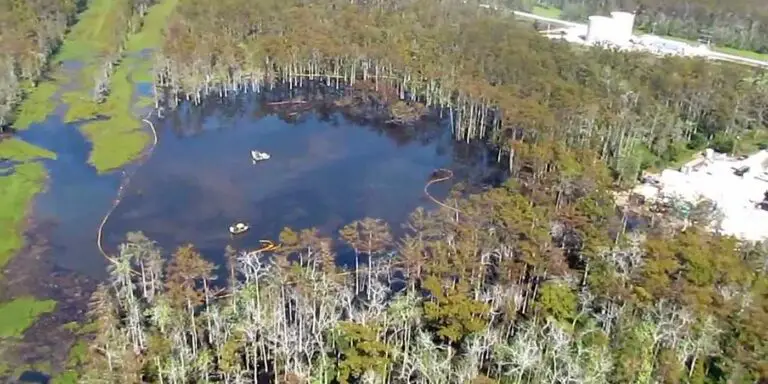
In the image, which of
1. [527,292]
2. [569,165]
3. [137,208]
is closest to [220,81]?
[137,208]

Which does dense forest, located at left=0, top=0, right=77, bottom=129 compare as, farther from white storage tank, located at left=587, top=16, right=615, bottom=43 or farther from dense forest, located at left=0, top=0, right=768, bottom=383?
white storage tank, located at left=587, top=16, right=615, bottom=43

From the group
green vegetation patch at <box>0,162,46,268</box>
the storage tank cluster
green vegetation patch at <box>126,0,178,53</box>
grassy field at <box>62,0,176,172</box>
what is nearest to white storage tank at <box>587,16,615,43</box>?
the storage tank cluster

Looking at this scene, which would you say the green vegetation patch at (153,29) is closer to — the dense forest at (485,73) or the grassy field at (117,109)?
the grassy field at (117,109)

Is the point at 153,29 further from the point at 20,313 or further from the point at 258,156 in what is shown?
the point at 20,313

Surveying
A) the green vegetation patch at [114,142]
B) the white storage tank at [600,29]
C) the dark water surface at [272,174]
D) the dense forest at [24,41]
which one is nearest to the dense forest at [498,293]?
the dark water surface at [272,174]

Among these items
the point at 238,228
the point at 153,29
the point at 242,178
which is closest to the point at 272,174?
the point at 242,178

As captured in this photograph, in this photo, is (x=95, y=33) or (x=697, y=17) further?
(x=697, y=17)
